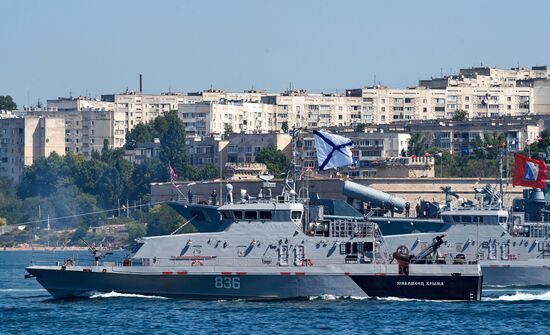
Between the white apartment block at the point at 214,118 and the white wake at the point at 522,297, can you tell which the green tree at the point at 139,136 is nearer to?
the white apartment block at the point at 214,118

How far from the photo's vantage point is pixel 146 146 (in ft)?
600

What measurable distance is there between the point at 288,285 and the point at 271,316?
15.4 ft

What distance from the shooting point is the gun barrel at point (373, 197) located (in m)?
90.7

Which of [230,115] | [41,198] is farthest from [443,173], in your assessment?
[230,115]

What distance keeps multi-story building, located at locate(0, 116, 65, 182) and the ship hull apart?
408 ft

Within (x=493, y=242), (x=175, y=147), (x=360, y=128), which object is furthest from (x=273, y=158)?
(x=493, y=242)

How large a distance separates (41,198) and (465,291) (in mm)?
102995

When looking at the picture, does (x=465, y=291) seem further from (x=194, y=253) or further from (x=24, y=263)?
(x=24, y=263)

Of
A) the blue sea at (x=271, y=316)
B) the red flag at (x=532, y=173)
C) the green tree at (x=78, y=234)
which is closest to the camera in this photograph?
the blue sea at (x=271, y=316)

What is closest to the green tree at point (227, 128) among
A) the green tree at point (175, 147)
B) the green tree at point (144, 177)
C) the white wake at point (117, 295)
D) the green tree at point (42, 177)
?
the green tree at point (175, 147)

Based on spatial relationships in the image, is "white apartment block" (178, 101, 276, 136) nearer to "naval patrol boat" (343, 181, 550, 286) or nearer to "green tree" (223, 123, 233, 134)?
"green tree" (223, 123, 233, 134)

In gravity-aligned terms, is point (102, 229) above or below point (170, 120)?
below

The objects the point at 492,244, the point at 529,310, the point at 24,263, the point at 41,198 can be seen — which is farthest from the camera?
the point at 41,198

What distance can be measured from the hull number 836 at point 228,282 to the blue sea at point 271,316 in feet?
2.71
